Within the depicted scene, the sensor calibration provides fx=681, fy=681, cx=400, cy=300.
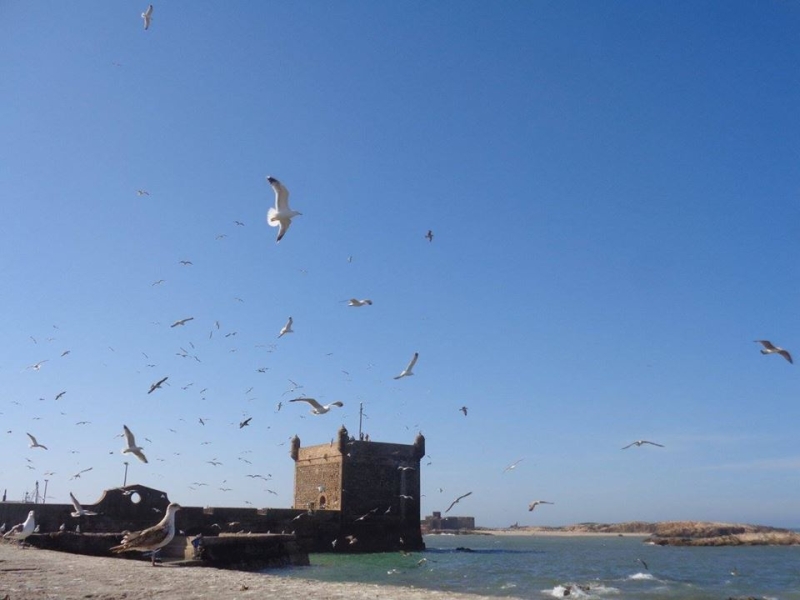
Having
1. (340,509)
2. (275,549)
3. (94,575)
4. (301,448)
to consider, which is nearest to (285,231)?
(94,575)

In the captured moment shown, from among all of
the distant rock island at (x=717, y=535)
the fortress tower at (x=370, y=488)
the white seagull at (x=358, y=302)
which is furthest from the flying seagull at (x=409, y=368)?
the distant rock island at (x=717, y=535)

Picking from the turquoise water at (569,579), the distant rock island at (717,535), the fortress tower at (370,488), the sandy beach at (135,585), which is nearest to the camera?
the sandy beach at (135,585)

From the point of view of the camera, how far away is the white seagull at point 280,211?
A: 41.3 feet

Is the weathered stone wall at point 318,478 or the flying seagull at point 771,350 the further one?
the weathered stone wall at point 318,478

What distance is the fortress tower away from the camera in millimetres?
44000

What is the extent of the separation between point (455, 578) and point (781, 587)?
549 inches

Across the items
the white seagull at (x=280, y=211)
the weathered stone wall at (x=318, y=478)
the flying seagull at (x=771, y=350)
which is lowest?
the weathered stone wall at (x=318, y=478)

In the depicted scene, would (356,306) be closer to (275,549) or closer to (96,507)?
(275,549)

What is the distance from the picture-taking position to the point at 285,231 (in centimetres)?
1241

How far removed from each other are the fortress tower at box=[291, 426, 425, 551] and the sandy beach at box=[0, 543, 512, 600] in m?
29.0

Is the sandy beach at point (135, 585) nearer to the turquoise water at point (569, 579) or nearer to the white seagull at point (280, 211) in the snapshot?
the white seagull at point (280, 211)

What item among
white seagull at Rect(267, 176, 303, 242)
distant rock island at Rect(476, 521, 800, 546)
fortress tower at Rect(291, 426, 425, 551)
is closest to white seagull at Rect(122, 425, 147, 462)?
white seagull at Rect(267, 176, 303, 242)

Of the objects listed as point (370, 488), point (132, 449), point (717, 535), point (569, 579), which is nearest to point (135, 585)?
point (132, 449)

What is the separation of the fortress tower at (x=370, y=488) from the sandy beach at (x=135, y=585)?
28975mm
